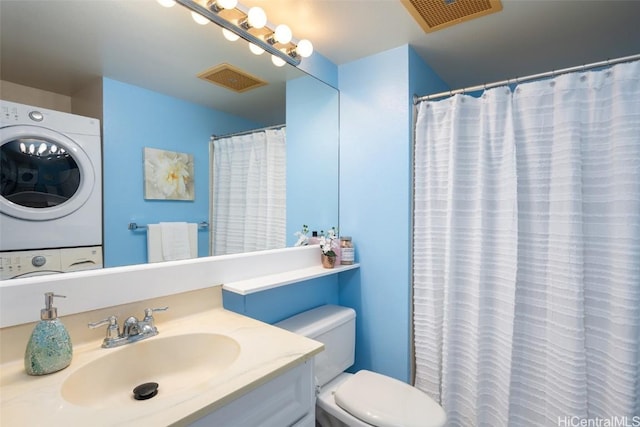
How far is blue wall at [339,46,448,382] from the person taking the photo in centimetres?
164

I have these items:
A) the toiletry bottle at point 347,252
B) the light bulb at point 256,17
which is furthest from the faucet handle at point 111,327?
the light bulb at point 256,17

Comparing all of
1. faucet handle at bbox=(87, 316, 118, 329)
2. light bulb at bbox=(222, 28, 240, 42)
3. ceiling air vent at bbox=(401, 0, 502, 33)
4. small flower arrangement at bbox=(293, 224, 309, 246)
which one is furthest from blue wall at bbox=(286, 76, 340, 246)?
faucet handle at bbox=(87, 316, 118, 329)

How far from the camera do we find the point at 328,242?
1716 mm

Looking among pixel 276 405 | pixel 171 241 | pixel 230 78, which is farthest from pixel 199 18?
pixel 276 405

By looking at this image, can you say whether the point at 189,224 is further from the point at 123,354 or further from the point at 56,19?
the point at 56,19

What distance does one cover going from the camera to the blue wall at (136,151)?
0.99 meters

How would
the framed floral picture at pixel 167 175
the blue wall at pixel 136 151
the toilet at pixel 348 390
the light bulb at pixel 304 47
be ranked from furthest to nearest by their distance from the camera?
the light bulb at pixel 304 47
the toilet at pixel 348 390
the framed floral picture at pixel 167 175
the blue wall at pixel 136 151

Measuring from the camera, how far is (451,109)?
5.07 ft

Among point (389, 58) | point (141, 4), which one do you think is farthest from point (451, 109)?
point (141, 4)

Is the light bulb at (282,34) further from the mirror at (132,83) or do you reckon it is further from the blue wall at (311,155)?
the blue wall at (311,155)

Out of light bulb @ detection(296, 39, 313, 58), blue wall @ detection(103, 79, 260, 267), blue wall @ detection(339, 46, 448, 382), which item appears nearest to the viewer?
blue wall @ detection(103, 79, 260, 267)

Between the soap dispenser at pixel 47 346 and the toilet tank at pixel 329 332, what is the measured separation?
82 cm

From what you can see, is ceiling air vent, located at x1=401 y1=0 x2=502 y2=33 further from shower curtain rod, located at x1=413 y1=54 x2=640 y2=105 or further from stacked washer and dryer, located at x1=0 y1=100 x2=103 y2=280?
stacked washer and dryer, located at x1=0 y1=100 x2=103 y2=280

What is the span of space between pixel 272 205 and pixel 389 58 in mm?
1049
